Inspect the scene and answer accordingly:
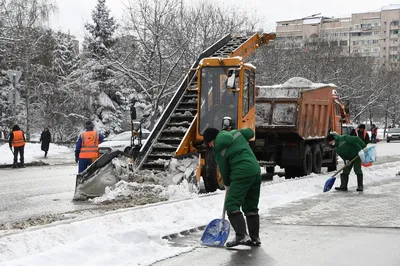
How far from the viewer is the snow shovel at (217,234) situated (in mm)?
8345

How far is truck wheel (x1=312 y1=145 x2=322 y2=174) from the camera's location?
819 inches

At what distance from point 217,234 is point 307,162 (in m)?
12.1

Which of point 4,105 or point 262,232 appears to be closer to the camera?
point 262,232

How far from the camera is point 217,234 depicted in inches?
331

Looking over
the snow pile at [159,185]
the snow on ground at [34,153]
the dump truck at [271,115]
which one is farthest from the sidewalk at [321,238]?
the snow on ground at [34,153]

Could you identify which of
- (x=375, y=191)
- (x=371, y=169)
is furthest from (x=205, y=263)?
(x=371, y=169)

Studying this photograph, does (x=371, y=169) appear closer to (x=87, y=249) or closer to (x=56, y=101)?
(x=87, y=249)

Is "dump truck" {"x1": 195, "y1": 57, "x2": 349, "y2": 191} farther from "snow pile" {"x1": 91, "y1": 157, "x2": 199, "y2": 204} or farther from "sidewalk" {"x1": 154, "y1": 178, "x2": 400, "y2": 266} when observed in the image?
"sidewalk" {"x1": 154, "y1": 178, "x2": 400, "y2": 266}

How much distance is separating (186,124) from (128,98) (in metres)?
38.5

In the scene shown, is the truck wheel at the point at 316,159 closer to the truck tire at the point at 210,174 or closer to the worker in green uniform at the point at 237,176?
the truck tire at the point at 210,174

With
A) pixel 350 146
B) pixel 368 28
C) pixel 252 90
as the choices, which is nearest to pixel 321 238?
pixel 350 146

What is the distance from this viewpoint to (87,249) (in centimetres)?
739

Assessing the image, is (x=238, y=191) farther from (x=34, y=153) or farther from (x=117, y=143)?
(x=34, y=153)

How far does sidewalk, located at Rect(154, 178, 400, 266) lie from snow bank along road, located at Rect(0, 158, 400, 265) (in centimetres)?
39
